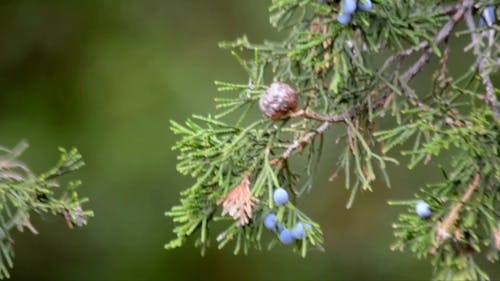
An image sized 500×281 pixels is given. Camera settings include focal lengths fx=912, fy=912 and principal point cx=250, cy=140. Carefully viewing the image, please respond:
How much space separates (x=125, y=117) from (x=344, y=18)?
1.97 m

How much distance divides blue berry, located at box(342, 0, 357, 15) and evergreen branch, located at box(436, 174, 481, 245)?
250 mm

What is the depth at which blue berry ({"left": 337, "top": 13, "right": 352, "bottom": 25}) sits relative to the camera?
3.53ft

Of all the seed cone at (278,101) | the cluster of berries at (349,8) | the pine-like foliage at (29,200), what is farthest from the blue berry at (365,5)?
the pine-like foliage at (29,200)

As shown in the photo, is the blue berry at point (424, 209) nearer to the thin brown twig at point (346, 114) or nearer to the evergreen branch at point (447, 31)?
the thin brown twig at point (346, 114)

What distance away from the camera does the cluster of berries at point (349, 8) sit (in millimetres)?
1062

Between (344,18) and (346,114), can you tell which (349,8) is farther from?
(346,114)

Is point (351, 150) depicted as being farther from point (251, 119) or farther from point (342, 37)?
point (251, 119)

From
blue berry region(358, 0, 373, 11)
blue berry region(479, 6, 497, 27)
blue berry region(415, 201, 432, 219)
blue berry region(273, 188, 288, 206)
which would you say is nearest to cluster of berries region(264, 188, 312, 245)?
blue berry region(273, 188, 288, 206)

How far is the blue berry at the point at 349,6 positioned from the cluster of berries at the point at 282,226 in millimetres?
228

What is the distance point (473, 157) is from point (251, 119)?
175cm

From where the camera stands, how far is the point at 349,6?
1.06 metres

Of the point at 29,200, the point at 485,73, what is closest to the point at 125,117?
the point at 29,200

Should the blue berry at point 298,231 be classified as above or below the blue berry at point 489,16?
below

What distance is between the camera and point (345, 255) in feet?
10.6
